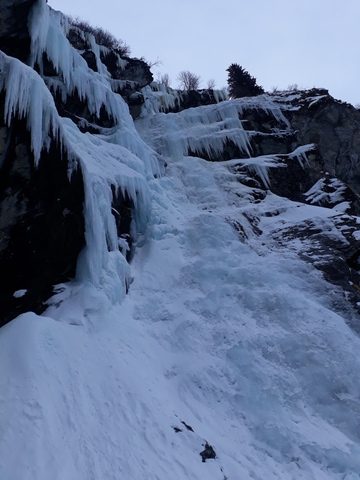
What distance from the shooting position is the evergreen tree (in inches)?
1195

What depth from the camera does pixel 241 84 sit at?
101 feet

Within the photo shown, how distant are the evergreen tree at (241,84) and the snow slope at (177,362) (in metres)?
17.6

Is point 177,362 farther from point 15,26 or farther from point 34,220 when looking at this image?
point 15,26

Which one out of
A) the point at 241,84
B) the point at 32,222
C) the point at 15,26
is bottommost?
the point at 32,222

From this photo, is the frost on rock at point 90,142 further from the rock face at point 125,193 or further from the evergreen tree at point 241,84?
the evergreen tree at point 241,84

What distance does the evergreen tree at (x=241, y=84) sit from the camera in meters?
30.4

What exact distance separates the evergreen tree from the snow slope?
17579 mm

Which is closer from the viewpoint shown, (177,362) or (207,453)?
(207,453)

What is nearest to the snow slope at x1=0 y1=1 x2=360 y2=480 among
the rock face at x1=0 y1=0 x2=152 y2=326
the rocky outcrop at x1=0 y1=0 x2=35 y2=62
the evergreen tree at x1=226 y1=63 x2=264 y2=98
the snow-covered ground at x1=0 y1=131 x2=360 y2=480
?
the snow-covered ground at x1=0 y1=131 x2=360 y2=480

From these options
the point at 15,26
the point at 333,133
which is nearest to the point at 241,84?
the point at 333,133

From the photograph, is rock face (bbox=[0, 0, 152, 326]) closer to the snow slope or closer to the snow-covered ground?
the snow slope

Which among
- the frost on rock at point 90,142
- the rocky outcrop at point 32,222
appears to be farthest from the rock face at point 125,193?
the frost on rock at point 90,142

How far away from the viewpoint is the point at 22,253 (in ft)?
28.9

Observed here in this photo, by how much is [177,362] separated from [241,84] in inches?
992
